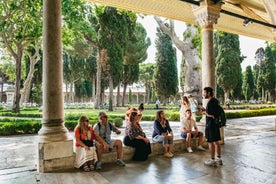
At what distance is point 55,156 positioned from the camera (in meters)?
4.06

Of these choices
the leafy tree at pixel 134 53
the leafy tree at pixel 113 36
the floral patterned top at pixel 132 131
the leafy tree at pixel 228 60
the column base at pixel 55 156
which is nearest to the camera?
the column base at pixel 55 156

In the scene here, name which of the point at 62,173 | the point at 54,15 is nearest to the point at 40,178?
the point at 62,173

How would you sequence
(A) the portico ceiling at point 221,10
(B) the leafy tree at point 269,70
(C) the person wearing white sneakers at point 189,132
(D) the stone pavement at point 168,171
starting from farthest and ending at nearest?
(B) the leafy tree at point 269,70 < (A) the portico ceiling at point 221,10 < (C) the person wearing white sneakers at point 189,132 < (D) the stone pavement at point 168,171

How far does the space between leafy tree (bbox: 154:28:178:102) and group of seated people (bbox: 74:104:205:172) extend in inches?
1132

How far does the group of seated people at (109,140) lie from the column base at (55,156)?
0.46 ft

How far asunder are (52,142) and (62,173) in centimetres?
56

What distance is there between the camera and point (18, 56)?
14875 millimetres

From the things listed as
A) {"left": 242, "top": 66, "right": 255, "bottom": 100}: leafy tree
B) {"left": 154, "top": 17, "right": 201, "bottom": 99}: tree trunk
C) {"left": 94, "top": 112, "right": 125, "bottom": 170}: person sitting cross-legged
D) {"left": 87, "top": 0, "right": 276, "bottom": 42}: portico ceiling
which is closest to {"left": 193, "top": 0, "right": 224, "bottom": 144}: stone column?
{"left": 87, "top": 0, "right": 276, "bottom": 42}: portico ceiling

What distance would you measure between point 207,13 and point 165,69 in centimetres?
2814

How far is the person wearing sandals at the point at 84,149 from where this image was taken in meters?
4.16

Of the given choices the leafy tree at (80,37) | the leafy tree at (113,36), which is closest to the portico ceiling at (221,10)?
the leafy tree at (80,37)

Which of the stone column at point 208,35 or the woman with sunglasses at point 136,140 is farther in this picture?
the stone column at point 208,35

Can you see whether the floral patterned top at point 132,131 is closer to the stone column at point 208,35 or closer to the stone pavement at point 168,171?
the stone pavement at point 168,171

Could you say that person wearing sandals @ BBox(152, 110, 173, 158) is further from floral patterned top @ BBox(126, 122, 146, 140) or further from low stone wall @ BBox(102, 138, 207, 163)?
floral patterned top @ BBox(126, 122, 146, 140)
